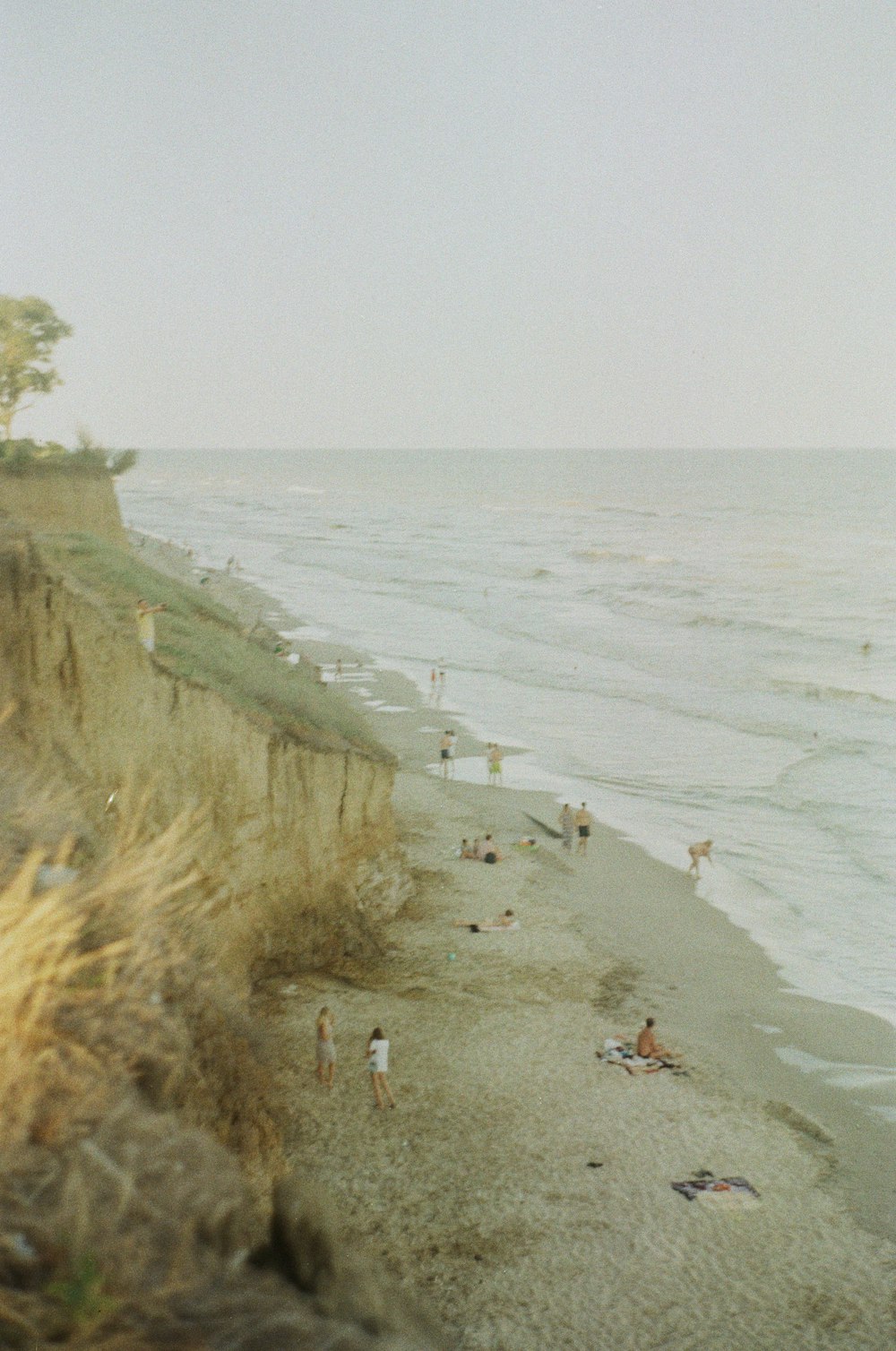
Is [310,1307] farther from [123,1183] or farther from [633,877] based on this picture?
[633,877]

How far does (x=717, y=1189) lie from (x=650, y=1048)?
2604mm

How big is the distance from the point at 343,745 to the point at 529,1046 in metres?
4.92

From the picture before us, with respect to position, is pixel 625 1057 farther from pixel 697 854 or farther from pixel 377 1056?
pixel 697 854

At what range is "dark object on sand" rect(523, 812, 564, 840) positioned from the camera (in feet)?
74.7

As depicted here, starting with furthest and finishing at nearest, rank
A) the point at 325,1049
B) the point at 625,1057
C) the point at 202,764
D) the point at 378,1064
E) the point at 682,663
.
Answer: the point at 682,663 < the point at 625,1057 < the point at 202,764 < the point at 325,1049 < the point at 378,1064

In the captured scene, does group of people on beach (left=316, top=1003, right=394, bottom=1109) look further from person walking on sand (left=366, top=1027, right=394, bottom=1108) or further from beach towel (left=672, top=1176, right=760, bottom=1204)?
beach towel (left=672, top=1176, right=760, bottom=1204)

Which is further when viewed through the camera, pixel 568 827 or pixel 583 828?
pixel 568 827

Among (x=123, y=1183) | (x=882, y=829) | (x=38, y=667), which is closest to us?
(x=123, y=1183)

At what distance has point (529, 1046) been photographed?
13539 millimetres

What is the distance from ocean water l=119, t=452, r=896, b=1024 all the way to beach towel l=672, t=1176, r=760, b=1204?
562 centimetres

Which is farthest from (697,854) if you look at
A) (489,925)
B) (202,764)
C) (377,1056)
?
(202,764)

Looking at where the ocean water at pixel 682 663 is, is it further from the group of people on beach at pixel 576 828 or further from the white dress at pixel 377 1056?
the white dress at pixel 377 1056

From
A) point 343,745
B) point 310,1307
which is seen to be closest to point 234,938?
point 343,745

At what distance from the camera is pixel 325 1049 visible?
12.0 metres
